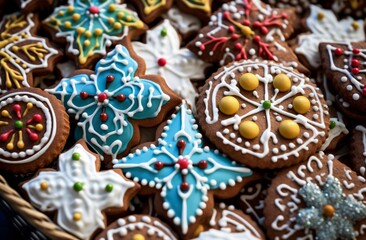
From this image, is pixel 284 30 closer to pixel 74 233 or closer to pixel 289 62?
pixel 289 62

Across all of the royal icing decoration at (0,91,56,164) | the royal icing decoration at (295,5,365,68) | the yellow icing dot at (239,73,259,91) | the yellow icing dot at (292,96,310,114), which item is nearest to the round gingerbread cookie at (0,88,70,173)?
the royal icing decoration at (0,91,56,164)

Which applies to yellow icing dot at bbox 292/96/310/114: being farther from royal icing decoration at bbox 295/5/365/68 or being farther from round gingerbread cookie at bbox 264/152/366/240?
royal icing decoration at bbox 295/5/365/68

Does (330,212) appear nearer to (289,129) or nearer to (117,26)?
(289,129)

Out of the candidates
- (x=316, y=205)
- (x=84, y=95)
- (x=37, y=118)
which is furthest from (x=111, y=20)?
(x=316, y=205)

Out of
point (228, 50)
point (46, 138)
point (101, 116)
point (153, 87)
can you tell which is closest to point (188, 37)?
point (228, 50)

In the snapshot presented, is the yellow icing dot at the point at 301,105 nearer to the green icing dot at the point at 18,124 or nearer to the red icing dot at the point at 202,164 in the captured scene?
the red icing dot at the point at 202,164

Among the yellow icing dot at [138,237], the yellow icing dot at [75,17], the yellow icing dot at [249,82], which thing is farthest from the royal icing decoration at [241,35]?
the yellow icing dot at [138,237]
